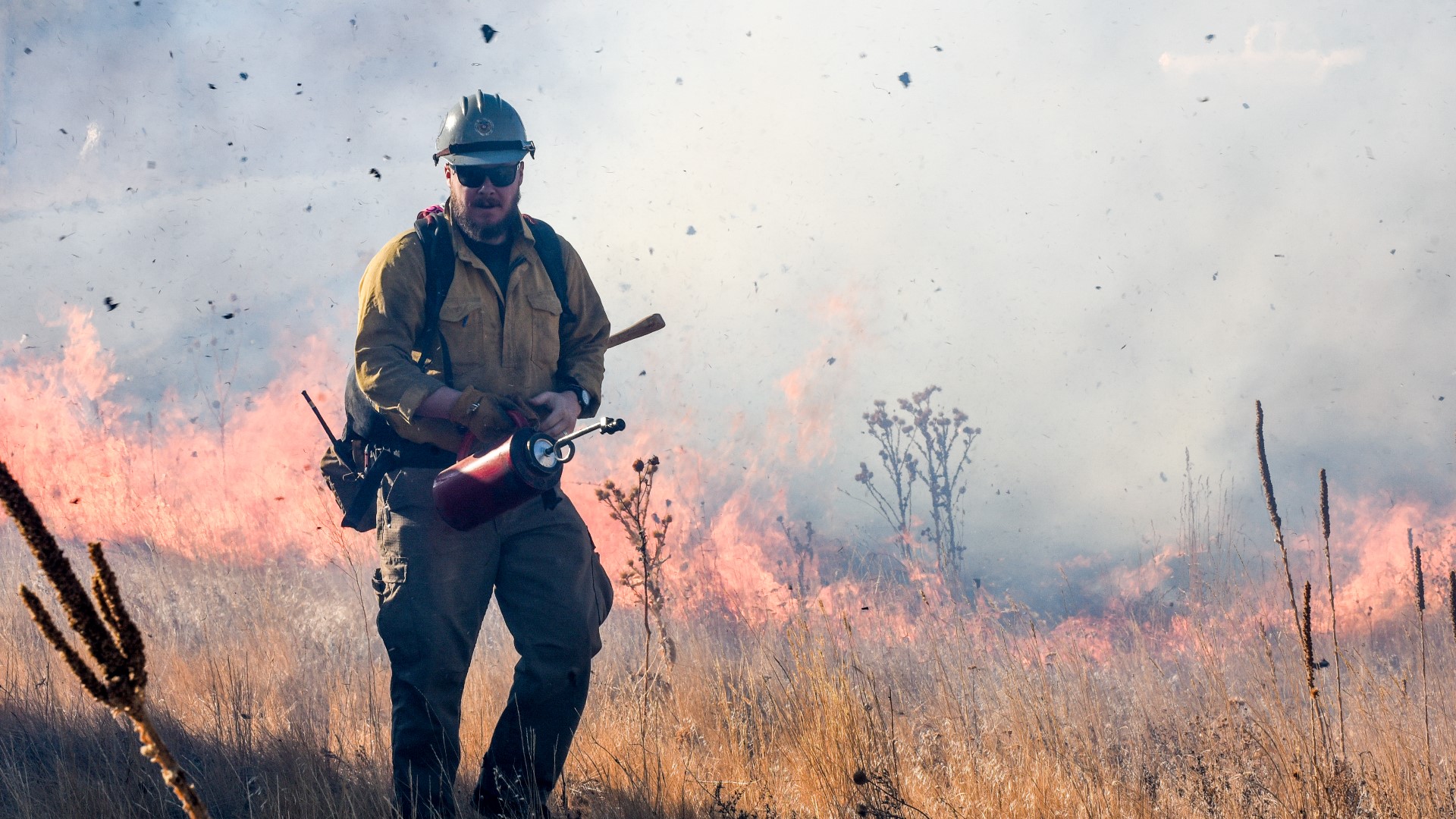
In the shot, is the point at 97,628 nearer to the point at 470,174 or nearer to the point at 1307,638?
the point at 1307,638

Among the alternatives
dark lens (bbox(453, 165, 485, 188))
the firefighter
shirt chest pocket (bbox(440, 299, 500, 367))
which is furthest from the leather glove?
dark lens (bbox(453, 165, 485, 188))

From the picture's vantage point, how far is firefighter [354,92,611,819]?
10.4 feet

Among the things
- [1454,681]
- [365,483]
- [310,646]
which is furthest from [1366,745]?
[310,646]

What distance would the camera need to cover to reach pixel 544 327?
368 cm

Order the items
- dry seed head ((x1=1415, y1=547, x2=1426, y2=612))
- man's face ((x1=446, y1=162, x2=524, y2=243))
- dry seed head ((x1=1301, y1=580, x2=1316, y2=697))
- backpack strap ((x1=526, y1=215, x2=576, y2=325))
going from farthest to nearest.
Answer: backpack strap ((x1=526, y1=215, x2=576, y2=325)) < man's face ((x1=446, y1=162, x2=524, y2=243)) < dry seed head ((x1=1415, y1=547, x2=1426, y2=612)) < dry seed head ((x1=1301, y1=580, x2=1316, y2=697))

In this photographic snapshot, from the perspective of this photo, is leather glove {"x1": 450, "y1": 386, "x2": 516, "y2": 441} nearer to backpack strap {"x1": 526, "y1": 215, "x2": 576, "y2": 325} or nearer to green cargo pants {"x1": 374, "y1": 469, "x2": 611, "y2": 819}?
green cargo pants {"x1": 374, "y1": 469, "x2": 611, "y2": 819}

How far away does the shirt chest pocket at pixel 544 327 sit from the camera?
363 centimetres

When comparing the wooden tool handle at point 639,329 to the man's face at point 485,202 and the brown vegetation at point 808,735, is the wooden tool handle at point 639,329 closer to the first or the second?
the man's face at point 485,202

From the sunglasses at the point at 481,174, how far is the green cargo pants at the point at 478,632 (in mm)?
1079

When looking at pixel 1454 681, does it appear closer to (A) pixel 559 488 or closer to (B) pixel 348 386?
(A) pixel 559 488

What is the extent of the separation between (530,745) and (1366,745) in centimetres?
367

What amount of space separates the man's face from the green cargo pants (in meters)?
0.92

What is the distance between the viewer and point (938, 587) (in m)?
11.3

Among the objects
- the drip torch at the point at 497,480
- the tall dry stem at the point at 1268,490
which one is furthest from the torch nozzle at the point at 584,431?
the tall dry stem at the point at 1268,490
